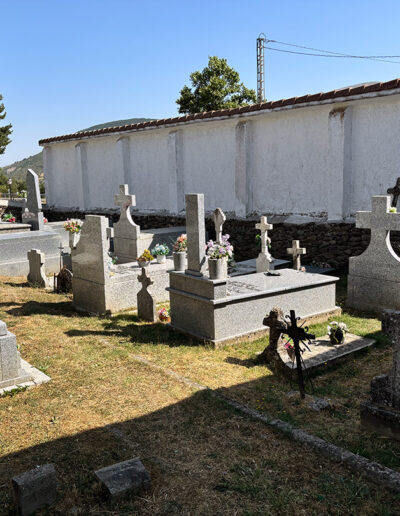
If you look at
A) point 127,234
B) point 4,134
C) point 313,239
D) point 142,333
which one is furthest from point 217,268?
point 4,134

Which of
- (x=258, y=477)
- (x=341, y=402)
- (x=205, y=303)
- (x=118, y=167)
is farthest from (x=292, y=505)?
(x=118, y=167)

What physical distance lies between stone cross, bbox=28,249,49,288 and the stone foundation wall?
5.32 m

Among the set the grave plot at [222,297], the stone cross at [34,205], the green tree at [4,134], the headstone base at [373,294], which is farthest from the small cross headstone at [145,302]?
the green tree at [4,134]

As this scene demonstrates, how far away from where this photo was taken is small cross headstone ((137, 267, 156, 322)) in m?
8.79

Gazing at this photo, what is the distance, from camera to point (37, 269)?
38.4 feet

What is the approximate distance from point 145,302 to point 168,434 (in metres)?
4.15

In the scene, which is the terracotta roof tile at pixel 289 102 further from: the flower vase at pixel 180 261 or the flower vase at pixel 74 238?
the flower vase at pixel 180 261

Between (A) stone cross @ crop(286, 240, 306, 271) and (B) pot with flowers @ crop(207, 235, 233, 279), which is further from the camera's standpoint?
(A) stone cross @ crop(286, 240, 306, 271)

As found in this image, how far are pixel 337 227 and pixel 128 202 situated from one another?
18.5 ft

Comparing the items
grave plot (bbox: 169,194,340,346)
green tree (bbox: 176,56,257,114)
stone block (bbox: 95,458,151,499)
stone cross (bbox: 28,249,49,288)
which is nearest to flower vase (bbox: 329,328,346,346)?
grave plot (bbox: 169,194,340,346)

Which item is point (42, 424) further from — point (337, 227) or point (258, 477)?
point (337, 227)

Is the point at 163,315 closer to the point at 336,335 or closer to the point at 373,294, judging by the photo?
the point at 336,335

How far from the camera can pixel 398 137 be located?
10.9 meters

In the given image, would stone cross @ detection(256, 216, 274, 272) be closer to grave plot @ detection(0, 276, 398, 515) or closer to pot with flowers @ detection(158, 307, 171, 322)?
pot with flowers @ detection(158, 307, 171, 322)
